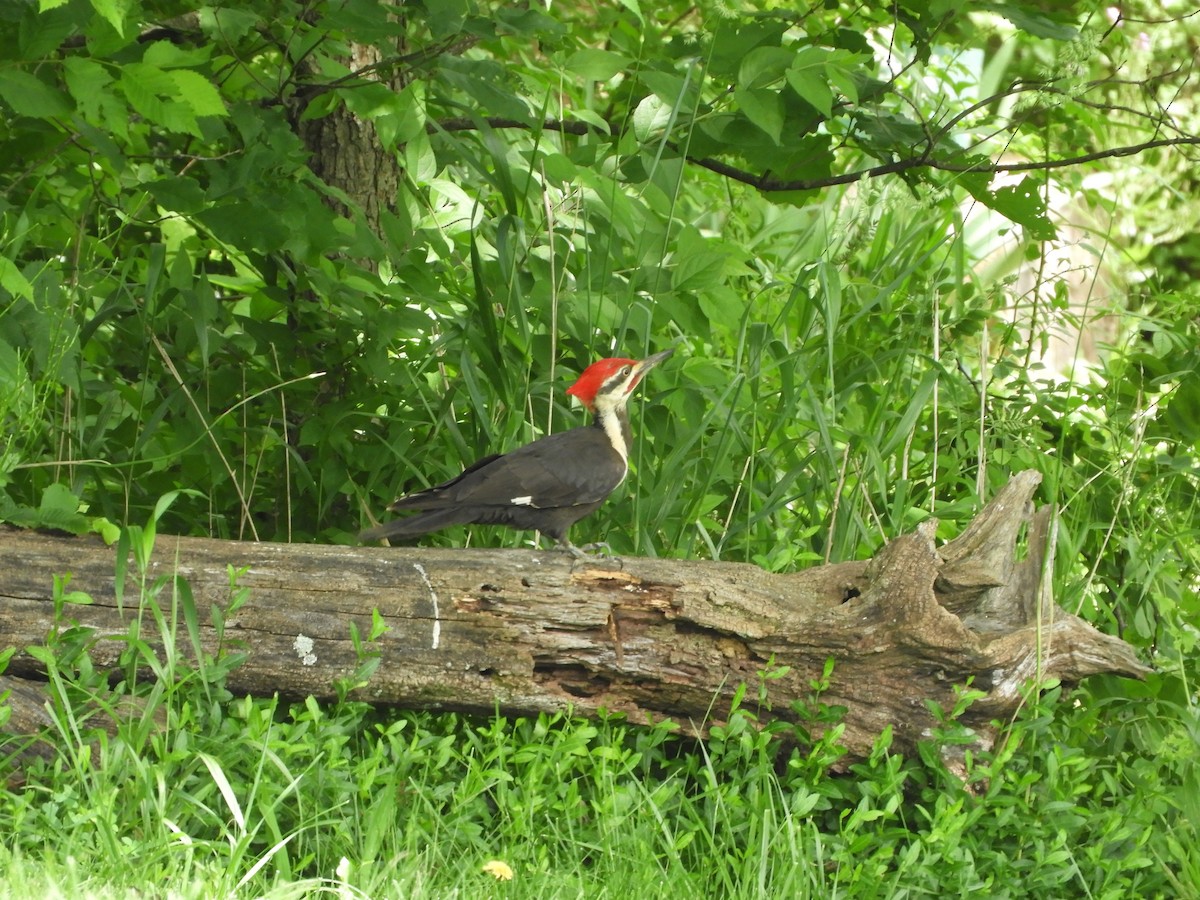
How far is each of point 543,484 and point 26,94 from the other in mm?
1651

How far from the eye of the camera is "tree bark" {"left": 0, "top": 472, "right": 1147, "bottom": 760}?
306cm

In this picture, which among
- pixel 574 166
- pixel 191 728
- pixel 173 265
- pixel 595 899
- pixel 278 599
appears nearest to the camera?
pixel 595 899

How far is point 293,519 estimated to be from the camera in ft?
15.0

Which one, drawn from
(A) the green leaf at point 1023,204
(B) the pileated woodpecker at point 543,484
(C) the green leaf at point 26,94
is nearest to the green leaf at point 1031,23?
(A) the green leaf at point 1023,204

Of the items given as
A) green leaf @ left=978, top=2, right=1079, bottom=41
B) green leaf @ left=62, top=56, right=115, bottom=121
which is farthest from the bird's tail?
green leaf @ left=978, top=2, right=1079, bottom=41

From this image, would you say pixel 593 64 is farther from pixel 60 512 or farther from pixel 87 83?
pixel 60 512

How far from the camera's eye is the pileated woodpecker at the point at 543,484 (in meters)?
3.49

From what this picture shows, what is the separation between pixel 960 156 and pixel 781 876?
250 cm

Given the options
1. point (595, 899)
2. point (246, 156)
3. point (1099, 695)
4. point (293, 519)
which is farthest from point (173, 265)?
point (1099, 695)

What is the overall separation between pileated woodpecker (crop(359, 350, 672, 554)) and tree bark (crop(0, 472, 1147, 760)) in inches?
10.7

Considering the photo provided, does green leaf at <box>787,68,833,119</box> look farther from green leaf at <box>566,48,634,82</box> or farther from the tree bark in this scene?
the tree bark

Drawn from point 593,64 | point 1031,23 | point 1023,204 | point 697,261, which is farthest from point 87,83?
point 1023,204

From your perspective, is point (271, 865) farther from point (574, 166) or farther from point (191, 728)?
point (574, 166)

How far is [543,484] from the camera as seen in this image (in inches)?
140
